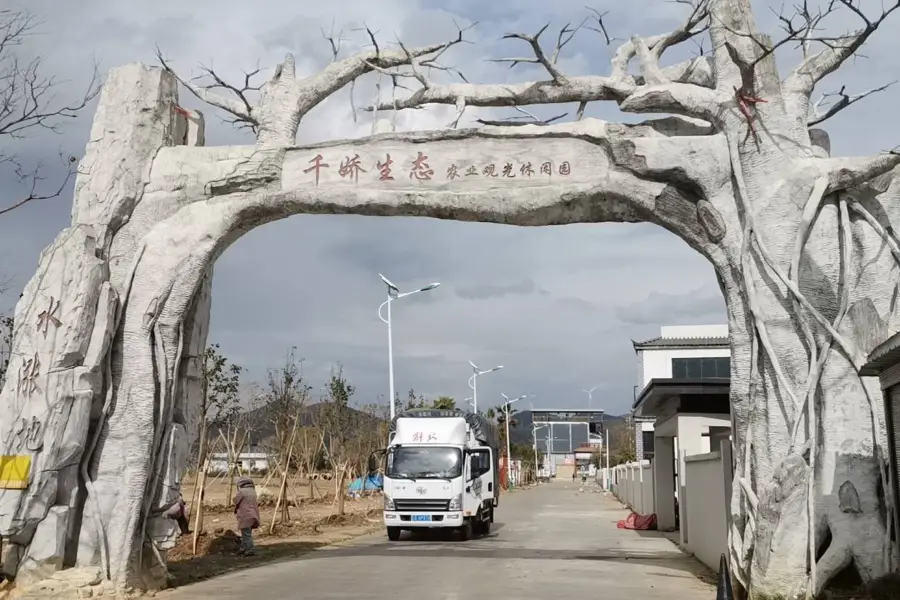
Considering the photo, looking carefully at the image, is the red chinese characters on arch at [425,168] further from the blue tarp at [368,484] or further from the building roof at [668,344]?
the building roof at [668,344]

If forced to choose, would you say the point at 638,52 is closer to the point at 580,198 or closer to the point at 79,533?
the point at 580,198

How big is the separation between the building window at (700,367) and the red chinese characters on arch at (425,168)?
37293 millimetres

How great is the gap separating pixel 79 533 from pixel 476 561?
588 cm

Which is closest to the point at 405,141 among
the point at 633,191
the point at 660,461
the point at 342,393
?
the point at 633,191

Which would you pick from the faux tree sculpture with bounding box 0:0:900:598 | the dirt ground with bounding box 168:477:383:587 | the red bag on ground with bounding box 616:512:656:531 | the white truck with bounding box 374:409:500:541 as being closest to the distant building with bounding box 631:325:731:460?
the dirt ground with bounding box 168:477:383:587

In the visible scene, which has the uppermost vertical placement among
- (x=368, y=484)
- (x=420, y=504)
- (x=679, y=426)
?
(x=679, y=426)

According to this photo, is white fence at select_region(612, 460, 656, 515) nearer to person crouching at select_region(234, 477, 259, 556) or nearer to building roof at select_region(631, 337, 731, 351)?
person crouching at select_region(234, 477, 259, 556)

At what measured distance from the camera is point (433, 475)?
17766 millimetres

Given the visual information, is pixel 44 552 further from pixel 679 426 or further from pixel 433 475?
pixel 679 426

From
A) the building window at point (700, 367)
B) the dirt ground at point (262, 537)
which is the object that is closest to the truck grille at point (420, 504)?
the dirt ground at point (262, 537)

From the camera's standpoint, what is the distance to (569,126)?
9898mm

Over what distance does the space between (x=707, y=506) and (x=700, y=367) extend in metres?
34.8

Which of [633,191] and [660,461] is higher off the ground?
[633,191]

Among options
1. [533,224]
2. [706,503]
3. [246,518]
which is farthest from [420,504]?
[533,224]
